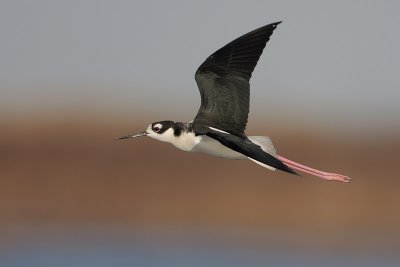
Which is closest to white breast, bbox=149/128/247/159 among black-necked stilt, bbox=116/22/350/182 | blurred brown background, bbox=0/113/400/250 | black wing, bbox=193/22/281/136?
black-necked stilt, bbox=116/22/350/182

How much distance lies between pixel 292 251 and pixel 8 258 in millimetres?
3758

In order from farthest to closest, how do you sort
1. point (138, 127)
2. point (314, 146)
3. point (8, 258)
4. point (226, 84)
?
point (138, 127), point (314, 146), point (8, 258), point (226, 84)

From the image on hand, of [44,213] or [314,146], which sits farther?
[314,146]

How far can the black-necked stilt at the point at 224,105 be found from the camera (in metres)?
12.7

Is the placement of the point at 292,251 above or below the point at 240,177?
below

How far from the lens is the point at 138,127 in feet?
83.5

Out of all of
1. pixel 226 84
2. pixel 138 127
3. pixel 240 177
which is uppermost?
pixel 138 127

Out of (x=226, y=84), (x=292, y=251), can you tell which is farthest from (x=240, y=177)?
(x=226, y=84)

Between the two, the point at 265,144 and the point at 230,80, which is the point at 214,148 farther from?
the point at 230,80

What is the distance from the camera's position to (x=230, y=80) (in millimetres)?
12945

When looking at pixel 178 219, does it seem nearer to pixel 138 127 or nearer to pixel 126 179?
pixel 126 179

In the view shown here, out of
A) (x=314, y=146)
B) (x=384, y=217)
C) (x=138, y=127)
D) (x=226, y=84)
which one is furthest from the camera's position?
(x=138, y=127)

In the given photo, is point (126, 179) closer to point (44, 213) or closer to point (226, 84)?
point (44, 213)

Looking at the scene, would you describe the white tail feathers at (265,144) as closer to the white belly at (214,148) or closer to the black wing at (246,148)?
the white belly at (214,148)
